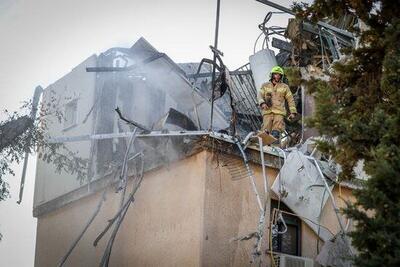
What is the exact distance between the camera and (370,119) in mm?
7383

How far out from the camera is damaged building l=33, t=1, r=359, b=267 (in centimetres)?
1138

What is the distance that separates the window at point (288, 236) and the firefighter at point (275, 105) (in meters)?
1.85

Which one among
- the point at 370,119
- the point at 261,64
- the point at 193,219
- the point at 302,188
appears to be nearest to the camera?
the point at 370,119

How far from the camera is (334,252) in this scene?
440 inches

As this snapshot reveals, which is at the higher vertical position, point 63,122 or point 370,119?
point 63,122

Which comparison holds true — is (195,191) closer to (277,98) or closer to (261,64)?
(277,98)

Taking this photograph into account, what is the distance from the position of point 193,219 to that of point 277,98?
143 inches

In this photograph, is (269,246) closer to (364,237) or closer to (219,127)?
(219,127)

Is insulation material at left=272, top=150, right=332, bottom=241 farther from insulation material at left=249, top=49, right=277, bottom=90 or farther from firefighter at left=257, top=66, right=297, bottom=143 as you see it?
insulation material at left=249, top=49, right=277, bottom=90

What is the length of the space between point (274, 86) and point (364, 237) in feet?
24.0

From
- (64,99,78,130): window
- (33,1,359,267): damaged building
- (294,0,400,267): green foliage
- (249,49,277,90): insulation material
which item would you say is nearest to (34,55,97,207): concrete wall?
(64,99,78,130): window

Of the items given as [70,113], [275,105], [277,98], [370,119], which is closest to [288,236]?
[275,105]

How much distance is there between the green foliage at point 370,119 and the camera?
21.7 feet

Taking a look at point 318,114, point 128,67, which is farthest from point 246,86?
point 318,114
